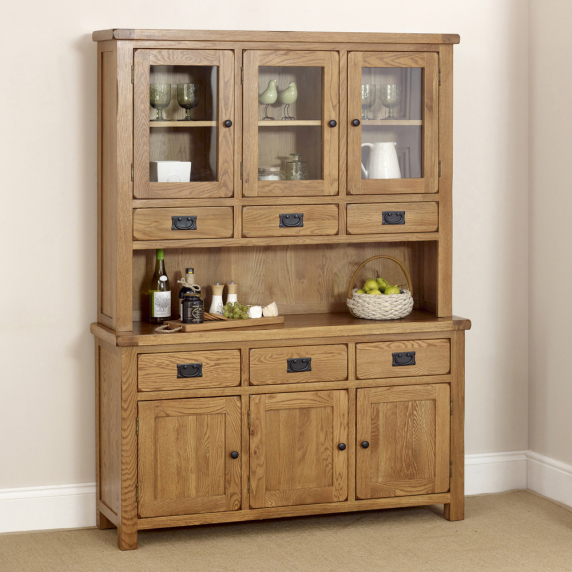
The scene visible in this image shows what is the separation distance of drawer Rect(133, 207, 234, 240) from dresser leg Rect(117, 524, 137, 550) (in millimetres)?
1055

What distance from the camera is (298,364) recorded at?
3225 millimetres

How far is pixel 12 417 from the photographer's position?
11.0 feet

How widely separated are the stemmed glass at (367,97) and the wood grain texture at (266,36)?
0.17 metres

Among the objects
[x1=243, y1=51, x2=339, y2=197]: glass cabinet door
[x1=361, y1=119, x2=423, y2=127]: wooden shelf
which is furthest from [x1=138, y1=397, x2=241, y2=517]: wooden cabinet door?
[x1=361, y1=119, x2=423, y2=127]: wooden shelf

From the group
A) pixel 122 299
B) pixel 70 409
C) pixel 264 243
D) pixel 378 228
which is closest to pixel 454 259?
pixel 378 228

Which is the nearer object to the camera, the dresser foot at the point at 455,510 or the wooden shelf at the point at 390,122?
the wooden shelf at the point at 390,122

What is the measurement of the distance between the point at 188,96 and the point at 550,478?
7.33 feet

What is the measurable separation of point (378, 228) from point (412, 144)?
1.17 ft

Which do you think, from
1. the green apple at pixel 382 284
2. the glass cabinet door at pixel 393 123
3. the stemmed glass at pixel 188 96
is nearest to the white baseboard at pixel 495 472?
the green apple at pixel 382 284

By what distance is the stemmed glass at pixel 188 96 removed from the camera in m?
3.13

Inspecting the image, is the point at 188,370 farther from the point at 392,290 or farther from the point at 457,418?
the point at 457,418

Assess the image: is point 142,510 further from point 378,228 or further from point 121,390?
point 378,228

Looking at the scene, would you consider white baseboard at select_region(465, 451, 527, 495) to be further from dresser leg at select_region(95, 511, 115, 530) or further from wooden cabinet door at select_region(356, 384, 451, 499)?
dresser leg at select_region(95, 511, 115, 530)

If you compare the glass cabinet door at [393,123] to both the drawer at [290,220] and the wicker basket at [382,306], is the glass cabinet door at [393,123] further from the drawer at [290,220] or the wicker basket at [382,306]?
the wicker basket at [382,306]
